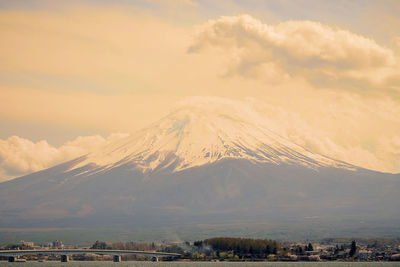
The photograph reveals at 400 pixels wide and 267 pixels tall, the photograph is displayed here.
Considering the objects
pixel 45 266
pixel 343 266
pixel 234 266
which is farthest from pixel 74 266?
pixel 343 266

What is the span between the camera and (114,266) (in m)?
198

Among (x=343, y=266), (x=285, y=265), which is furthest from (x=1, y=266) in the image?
(x=343, y=266)

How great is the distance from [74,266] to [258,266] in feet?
146

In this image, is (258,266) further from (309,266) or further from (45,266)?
(45,266)

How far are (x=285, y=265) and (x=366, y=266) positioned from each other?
65.0 feet

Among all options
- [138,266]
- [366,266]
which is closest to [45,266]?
[138,266]

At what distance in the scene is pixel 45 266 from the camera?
19750 centimetres

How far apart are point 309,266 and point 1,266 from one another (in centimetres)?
7504

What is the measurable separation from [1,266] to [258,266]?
62884 mm

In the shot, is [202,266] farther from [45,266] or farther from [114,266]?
[45,266]

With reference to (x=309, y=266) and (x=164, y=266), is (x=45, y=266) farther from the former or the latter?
(x=309, y=266)

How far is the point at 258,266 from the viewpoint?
189 meters

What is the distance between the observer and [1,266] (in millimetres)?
196750

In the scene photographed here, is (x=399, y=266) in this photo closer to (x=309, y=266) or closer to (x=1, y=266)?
(x=309, y=266)
